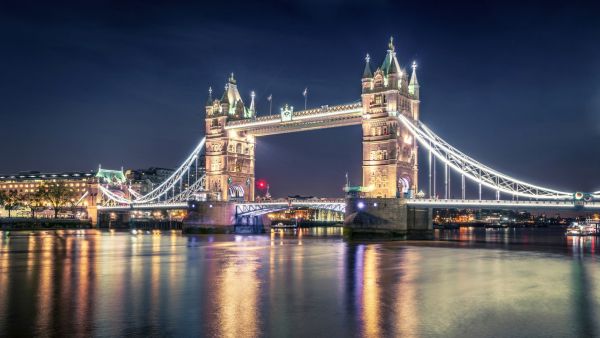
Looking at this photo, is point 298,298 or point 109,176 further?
point 109,176

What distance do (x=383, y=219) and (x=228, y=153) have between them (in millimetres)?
27114

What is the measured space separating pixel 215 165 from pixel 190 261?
4653 cm

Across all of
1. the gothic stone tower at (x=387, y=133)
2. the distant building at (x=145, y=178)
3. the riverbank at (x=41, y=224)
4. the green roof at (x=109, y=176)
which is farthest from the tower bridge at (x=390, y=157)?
the distant building at (x=145, y=178)

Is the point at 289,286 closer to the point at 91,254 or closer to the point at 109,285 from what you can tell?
the point at 109,285

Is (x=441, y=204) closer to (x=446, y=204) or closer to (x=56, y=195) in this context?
(x=446, y=204)

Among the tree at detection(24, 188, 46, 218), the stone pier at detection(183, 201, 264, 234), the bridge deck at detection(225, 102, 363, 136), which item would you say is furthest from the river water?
the tree at detection(24, 188, 46, 218)

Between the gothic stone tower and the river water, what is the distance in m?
28.6

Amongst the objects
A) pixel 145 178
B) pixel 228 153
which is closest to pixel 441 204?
pixel 228 153

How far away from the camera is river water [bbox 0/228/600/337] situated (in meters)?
15.1

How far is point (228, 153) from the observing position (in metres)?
78.4

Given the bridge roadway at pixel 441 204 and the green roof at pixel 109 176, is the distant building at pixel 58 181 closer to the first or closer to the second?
the green roof at pixel 109 176

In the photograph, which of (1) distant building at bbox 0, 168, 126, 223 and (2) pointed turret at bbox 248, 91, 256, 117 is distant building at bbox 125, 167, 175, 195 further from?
(2) pointed turret at bbox 248, 91, 256, 117

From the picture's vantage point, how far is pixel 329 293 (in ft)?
68.9

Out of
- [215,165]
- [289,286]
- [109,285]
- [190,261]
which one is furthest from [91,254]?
[215,165]
